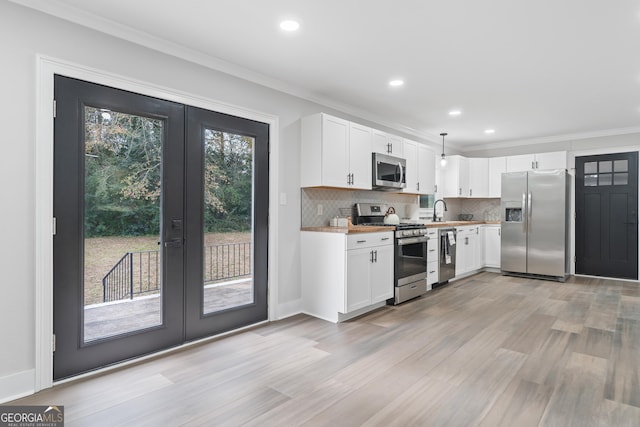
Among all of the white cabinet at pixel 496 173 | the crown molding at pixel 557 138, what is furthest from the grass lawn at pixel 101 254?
the crown molding at pixel 557 138

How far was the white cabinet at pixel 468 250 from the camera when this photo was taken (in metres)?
5.80

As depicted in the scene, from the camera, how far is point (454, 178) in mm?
6629

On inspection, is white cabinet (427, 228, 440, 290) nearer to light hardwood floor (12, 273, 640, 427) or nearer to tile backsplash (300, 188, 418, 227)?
tile backsplash (300, 188, 418, 227)

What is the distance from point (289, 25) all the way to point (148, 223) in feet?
5.93

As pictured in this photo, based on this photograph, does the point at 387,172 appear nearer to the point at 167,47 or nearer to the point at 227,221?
the point at 227,221

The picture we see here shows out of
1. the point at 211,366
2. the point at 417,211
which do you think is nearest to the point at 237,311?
the point at 211,366

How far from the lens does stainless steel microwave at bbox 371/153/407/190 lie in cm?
442

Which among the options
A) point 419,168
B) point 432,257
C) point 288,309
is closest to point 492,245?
point 432,257

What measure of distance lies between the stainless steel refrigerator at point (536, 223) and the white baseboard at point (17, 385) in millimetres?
6349

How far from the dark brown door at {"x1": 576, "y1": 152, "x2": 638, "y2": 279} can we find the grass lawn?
6638mm

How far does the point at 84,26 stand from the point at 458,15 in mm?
2520

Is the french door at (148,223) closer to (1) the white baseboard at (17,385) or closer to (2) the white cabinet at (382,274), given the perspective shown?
(1) the white baseboard at (17,385)

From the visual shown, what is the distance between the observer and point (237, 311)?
338 centimetres

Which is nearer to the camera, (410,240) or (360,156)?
(360,156)
